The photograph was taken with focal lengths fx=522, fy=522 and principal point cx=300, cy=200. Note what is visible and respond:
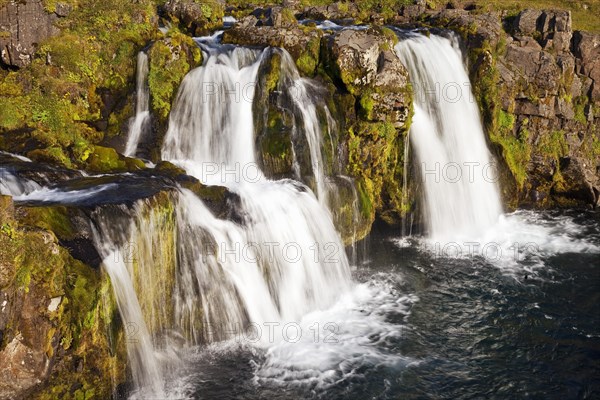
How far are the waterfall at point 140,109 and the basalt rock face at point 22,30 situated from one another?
2.89 m

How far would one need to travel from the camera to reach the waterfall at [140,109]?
629 inches

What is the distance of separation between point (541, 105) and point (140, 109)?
16.0m

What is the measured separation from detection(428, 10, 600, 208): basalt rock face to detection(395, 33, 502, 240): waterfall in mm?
906

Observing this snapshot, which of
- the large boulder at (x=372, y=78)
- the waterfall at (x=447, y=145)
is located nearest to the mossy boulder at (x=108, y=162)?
the large boulder at (x=372, y=78)

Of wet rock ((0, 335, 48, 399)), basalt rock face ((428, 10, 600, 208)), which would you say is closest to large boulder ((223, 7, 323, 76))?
A: basalt rock face ((428, 10, 600, 208))

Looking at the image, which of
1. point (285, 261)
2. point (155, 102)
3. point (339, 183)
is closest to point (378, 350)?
point (285, 261)

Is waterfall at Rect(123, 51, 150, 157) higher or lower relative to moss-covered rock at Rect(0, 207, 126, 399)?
higher

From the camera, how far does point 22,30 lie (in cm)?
1603

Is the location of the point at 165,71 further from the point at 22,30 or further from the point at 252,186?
the point at 252,186

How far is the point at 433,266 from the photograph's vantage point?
53.7 feet

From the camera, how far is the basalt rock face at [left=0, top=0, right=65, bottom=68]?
15641mm

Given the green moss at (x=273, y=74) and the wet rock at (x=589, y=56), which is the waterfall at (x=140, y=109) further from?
the wet rock at (x=589, y=56)

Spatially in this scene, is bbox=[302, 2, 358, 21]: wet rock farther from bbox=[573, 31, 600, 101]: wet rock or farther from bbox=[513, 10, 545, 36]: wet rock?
bbox=[573, 31, 600, 101]: wet rock

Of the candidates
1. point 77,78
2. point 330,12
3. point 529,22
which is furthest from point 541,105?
point 77,78
